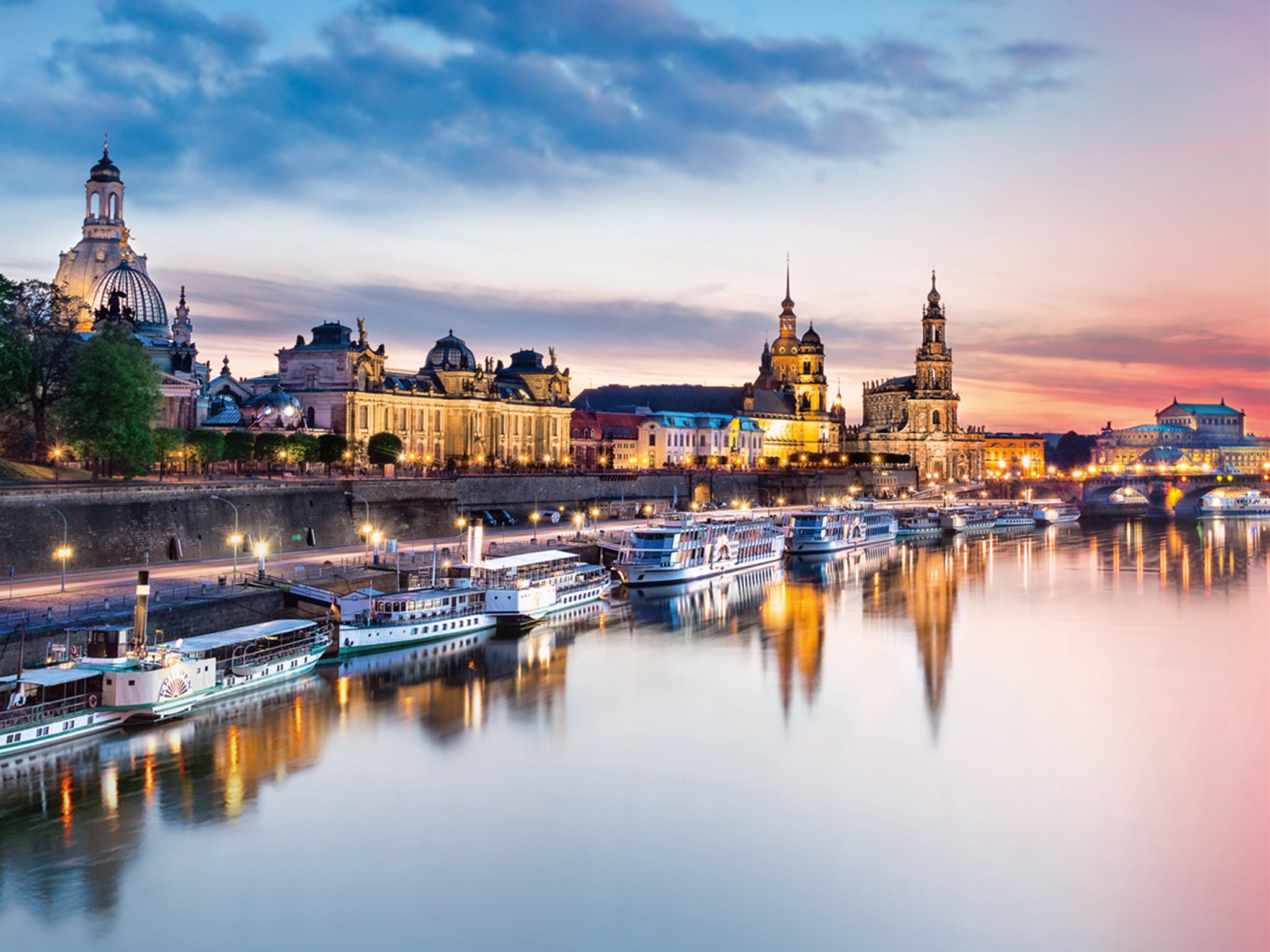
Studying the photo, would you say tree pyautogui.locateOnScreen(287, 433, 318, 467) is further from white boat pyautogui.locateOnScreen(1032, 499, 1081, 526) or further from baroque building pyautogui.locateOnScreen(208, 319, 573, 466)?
white boat pyautogui.locateOnScreen(1032, 499, 1081, 526)

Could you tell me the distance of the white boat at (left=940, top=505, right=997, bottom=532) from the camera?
11556 centimetres

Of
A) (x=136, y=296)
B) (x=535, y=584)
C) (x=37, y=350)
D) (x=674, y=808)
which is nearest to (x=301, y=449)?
(x=37, y=350)

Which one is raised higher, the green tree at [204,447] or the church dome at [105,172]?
Result: the church dome at [105,172]

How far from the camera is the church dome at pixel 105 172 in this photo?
104m

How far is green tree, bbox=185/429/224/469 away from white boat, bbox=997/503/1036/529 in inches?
3220

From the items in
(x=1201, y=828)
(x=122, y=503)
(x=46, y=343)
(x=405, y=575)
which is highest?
(x=46, y=343)

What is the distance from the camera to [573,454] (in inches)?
5231

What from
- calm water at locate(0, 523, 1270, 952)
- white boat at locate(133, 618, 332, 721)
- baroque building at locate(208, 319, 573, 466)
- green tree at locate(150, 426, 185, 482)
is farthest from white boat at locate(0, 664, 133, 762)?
baroque building at locate(208, 319, 573, 466)

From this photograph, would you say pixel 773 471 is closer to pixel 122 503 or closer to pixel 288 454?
pixel 288 454

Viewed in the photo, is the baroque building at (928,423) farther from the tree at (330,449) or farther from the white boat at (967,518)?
the tree at (330,449)

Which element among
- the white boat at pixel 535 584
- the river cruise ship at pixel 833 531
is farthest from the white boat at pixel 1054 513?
the white boat at pixel 535 584

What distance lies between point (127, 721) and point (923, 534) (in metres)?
88.2

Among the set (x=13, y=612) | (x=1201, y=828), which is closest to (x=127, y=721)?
(x=13, y=612)

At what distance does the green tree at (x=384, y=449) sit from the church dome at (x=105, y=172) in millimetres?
38594
